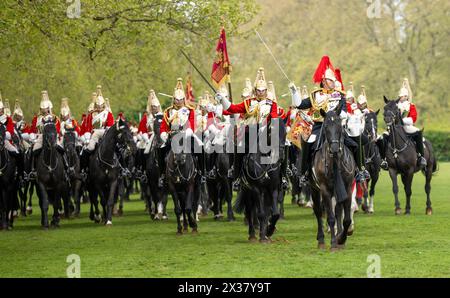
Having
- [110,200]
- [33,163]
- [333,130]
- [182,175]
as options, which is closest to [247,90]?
[110,200]

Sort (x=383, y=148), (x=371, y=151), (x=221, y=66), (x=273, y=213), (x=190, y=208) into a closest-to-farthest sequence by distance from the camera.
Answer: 1. (x=273, y=213)
2. (x=221, y=66)
3. (x=190, y=208)
4. (x=383, y=148)
5. (x=371, y=151)

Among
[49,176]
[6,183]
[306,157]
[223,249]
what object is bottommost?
[223,249]

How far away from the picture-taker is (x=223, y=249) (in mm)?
16672

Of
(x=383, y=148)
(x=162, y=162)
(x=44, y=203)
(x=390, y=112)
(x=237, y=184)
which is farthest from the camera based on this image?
(x=383, y=148)

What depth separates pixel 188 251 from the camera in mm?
16531

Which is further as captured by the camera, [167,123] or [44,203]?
[44,203]

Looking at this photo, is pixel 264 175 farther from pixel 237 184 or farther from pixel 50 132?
pixel 50 132

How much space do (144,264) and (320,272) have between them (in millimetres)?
2752

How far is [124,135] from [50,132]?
1.67 meters

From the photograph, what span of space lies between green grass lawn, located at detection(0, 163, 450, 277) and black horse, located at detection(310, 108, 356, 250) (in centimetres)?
44

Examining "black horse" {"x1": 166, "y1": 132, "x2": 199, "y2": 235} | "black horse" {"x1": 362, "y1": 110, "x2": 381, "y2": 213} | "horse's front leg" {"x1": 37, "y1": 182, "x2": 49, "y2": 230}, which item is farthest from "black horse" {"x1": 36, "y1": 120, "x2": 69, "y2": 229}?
"black horse" {"x1": 362, "y1": 110, "x2": 381, "y2": 213}

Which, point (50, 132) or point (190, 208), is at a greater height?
point (50, 132)

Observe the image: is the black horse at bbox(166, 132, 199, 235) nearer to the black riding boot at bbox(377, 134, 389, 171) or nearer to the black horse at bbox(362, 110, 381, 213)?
the black horse at bbox(362, 110, 381, 213)

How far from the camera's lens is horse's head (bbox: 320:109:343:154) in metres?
15.4
